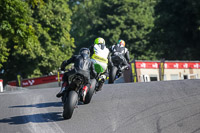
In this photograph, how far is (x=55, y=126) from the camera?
7176 millimetres

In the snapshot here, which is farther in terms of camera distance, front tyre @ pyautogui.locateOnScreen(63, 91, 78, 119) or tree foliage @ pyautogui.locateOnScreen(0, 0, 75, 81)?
tree foliage @ pyautogui.locateOnScreen(0, 0, 75, 81)

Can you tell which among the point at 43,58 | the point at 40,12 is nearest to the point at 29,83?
the point at 43,58

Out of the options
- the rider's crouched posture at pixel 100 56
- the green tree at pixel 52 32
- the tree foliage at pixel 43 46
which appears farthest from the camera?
the green tree at pixel 52 32

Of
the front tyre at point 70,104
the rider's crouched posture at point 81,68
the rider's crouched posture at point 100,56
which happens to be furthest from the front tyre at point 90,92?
the front tyre at point 70,104

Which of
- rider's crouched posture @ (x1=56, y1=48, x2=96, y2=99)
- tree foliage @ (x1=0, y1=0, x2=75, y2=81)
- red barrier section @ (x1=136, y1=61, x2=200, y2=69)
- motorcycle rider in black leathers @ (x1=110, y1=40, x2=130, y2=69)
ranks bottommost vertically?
rider's crouched posture @ (x1=56, y1=48, x2=96, y2=99)

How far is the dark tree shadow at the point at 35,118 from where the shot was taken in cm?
775

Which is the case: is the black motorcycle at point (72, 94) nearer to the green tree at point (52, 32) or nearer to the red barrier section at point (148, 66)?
the red barrier section at point (148, 66)

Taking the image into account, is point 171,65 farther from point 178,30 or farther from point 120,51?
point 178,30

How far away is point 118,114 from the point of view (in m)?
7.88

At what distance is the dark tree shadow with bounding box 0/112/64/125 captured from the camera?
25.4 ft

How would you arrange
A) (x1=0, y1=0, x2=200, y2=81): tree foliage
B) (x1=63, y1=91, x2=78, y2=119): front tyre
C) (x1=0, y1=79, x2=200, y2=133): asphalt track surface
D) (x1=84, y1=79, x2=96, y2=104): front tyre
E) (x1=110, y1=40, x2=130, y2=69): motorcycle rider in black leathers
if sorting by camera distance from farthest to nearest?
(x1=0, y1=0, x2=200, y2=81): tree foliage, (x1=110, y1=40, x2=130, y2=69): motorcycle rider in black leathers, (x1=84, y1=79, x2=96, y2=104): front tyre, (x1=63, y1=91, x2=78, y2=119): front tyre, (x1=0, y1=79, x2=200, y2=133): asphalt track surface

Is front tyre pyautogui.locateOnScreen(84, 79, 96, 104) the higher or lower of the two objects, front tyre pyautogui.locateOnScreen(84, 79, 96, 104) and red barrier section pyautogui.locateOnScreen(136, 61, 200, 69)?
the lower

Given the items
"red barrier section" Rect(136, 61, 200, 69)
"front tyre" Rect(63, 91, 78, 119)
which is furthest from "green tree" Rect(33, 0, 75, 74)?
"front tyre" Rect(63, 91, 78, 119)

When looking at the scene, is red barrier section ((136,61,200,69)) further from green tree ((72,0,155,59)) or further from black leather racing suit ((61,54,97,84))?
green tree ((72,0,155,59))
